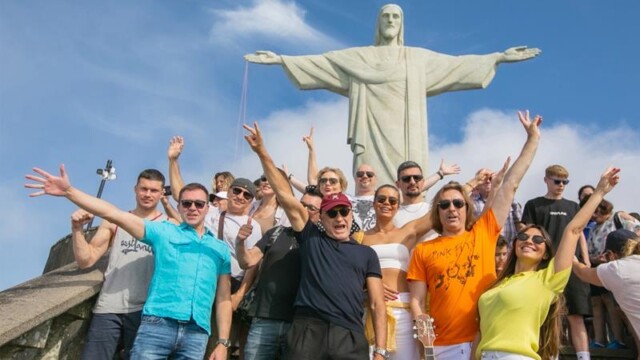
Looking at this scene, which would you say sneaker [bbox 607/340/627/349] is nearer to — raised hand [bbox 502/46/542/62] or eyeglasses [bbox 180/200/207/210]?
eyeglasses [bbox 180/200/207/210]

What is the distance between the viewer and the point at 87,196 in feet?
13.3

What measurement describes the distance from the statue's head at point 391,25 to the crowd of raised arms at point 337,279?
6989 mm

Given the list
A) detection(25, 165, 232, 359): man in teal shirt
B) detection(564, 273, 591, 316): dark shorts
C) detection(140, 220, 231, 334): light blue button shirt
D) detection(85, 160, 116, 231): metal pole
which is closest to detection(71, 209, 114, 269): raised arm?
detection(25, 165, 232, 359): man in teal shirt

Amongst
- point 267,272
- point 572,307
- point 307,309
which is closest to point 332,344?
point 307,309

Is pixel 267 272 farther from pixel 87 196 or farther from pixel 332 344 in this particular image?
pixel 87 196

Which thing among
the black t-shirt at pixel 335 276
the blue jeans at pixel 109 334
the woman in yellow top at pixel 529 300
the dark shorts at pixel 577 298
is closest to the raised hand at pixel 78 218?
the blue jeans at pixel 109 334

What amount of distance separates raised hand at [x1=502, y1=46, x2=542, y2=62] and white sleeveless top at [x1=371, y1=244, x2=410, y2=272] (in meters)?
7.54

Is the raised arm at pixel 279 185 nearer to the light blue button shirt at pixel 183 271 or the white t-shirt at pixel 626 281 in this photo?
the light blue button shirt at pixel 183 271

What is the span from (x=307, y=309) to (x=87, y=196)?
5.08ft

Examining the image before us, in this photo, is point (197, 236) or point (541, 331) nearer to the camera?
point (541, 331)

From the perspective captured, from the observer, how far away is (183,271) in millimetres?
4266

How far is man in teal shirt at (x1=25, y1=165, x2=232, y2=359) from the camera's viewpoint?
4.04 meters

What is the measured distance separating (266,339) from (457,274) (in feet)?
4.29

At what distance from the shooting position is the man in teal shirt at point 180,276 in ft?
13.3
